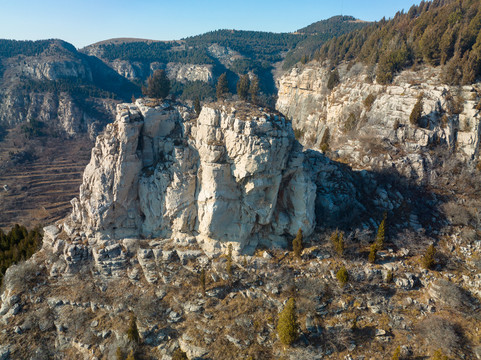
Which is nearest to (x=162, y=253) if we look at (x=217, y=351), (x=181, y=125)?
(x=217, y=351)

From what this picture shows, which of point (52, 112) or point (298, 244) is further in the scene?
point (52, 112)

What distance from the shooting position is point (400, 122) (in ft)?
149

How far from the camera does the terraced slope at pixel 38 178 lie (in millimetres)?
72188

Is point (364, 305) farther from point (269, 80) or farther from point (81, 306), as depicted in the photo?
point (269, 80)

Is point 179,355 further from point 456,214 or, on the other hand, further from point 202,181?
point 456,214

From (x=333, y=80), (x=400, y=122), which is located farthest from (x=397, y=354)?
(x=333, y=80)

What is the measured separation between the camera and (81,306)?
28703 millimetres

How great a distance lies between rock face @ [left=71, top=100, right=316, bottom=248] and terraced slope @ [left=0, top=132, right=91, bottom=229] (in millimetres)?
48626

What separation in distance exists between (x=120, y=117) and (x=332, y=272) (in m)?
27.9

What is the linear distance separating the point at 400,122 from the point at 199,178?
35524 mm

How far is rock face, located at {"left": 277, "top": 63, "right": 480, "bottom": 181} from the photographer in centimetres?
4166

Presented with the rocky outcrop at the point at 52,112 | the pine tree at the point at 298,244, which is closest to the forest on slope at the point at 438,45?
the pine tree at the point at 298,244

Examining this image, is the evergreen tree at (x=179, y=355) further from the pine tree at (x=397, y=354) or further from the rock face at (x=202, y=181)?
the pine tree at (x=397, y=354)

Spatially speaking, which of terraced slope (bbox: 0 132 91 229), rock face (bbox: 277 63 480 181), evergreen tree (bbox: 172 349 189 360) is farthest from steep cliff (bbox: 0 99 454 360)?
terraced slope (bbox: 0 132 91 229)
